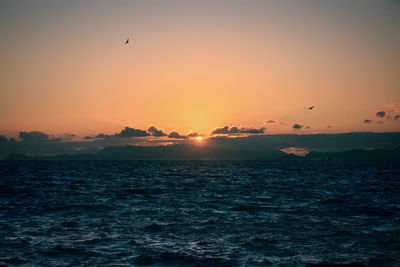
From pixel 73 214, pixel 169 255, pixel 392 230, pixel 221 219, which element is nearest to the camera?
pixel 169 255

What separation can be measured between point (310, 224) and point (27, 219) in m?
16.8

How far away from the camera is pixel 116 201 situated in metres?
28.0

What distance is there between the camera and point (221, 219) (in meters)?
20.0

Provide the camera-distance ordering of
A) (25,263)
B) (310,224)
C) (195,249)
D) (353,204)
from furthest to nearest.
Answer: (353,204) < (310,224) < (195,249) < (25,263)

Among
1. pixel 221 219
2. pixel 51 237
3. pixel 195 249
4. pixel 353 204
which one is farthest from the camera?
pixel 353 204

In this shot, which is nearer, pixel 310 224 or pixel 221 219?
pixel 310 224

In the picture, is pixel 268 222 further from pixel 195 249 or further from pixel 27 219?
pixel 27 219

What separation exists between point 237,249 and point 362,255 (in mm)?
4907

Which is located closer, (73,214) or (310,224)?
(310,224)

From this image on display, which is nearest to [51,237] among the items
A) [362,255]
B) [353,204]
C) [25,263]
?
[25,263]

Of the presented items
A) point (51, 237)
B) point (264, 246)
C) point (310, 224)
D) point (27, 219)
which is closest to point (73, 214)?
point (27, 219)

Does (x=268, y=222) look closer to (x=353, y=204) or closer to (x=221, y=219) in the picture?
(x=221, y=219)

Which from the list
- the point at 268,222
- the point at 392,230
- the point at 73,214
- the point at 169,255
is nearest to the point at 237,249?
the point at 169,255

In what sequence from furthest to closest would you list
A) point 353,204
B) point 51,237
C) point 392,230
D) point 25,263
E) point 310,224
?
point 353,204 < point 310,224 < point 392,230 < point 51,237 < point 25,263
